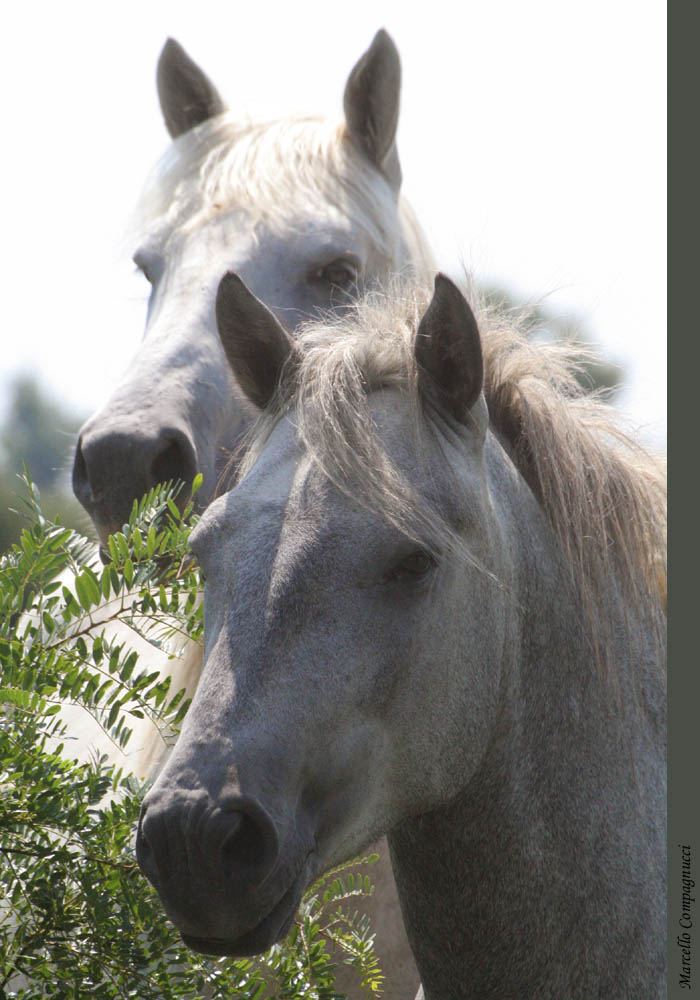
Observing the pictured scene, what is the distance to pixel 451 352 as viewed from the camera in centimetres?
209

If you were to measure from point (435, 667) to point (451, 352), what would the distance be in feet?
2.11

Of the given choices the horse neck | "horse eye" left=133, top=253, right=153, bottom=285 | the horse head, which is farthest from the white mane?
the horse neck

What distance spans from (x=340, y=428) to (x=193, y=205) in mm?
1934

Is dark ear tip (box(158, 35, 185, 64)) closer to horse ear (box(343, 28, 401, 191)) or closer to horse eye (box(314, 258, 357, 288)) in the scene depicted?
horse ear (box(343, 28, 401, 191))

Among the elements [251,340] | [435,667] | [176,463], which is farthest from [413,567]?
[176,463]

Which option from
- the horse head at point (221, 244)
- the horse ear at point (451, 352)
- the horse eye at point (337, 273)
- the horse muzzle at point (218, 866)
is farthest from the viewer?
the horse eye at point (337, 273)

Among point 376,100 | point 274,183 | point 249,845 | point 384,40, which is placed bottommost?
point 249,845

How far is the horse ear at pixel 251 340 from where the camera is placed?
2.25 meters

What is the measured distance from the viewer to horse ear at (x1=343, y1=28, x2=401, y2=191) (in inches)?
145
